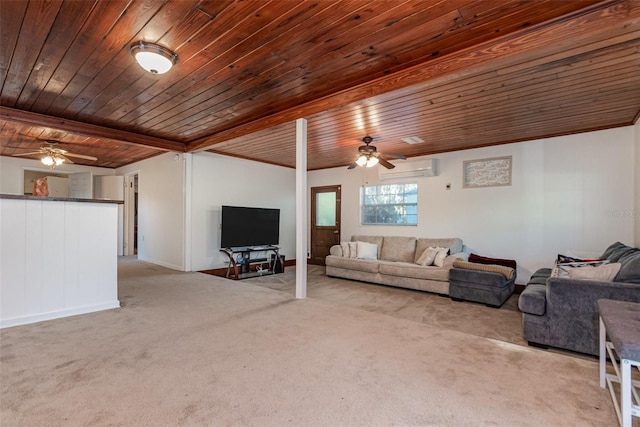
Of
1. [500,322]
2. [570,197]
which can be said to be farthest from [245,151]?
[570,197]

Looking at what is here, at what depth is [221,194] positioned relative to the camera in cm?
631

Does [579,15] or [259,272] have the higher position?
[579,15]

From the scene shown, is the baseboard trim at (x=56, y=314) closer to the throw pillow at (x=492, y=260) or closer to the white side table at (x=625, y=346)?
the white side table at (x=625, y=346)

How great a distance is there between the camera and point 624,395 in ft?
4.56

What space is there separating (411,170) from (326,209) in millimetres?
2478

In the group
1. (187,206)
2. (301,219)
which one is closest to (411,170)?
(301,219)

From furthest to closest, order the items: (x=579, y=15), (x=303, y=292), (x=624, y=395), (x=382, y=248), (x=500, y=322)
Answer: (x=382, y=248), (x=303, y=292), (x=500, y=322), (x=579, y=15), (x=624, y=395)

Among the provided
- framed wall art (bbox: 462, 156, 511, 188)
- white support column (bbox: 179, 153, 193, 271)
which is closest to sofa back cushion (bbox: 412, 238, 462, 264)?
framed wall art (bbox: 462, 156, 511, 188)

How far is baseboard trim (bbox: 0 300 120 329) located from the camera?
114 inches

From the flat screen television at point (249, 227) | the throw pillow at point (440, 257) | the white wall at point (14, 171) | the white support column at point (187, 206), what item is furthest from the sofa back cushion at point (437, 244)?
the white wall at point (14, 171)

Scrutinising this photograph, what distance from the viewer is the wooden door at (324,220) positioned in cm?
744

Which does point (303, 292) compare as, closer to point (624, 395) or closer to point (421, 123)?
point (421, 123)

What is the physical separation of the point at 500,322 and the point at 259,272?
4262 mm

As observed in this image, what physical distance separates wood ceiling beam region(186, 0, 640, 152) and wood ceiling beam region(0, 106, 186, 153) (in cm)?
320
